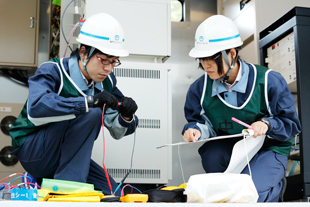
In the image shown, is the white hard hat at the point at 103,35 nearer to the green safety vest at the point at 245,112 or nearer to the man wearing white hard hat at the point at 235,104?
the man wearing white hard hat at the point at 235,104

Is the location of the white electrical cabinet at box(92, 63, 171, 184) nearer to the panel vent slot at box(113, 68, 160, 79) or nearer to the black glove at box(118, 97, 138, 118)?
the panel vent slot at box(113, 68, 160, 79)

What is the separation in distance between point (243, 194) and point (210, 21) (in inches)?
44.7

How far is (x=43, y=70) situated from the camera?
2027 mm

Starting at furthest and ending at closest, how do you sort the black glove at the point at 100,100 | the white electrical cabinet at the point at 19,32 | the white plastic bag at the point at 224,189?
the white electrical cabinet at the point at 19,32, the black glove at the point at 100,100, the white plastic bag at the point at 224,189

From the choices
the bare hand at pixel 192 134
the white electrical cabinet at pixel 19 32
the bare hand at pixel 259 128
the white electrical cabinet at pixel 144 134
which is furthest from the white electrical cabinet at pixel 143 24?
the white electrical cabinet at pixel 19 32

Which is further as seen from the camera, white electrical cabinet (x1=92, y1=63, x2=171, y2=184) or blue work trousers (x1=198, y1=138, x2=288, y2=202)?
white electrical cabinet (x1=92, y1=63, x2=171, y2=184)

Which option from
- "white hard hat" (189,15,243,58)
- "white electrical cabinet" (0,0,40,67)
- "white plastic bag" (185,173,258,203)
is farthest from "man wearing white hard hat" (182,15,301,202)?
"white electrical cabinet" (0,0,40,67)

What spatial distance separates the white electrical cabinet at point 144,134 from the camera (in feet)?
8.17

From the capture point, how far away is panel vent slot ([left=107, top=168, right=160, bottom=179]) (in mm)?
2484

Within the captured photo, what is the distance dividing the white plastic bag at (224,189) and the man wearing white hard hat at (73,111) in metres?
0.74

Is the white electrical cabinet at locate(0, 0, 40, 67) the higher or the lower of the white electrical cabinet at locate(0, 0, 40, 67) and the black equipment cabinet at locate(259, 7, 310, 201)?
the higher

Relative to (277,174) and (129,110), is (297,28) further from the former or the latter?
(129,110)

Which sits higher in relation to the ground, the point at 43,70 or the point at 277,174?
the point at 43,70

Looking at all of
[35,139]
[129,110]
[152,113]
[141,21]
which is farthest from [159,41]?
[35,139]
